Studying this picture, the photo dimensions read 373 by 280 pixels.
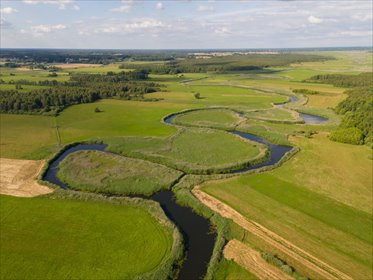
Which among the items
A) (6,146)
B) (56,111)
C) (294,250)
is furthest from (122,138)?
(294,250)

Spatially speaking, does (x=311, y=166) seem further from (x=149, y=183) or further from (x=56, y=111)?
(x=56, y=111)

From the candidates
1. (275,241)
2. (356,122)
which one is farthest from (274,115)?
(275,241)

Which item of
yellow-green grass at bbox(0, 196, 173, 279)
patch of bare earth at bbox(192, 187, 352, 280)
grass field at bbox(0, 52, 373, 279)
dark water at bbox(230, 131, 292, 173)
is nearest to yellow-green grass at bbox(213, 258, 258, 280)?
grass field at bbox(0, 52, 373, 279)

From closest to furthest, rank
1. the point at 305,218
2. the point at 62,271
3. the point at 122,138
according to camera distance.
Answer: the point at 62,271 → the point at 305,218 → the point at 122,138

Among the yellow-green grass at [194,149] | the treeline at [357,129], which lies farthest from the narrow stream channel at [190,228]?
the treeline at [357,129]

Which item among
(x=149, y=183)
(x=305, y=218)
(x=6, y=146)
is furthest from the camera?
(x=6, y=146)

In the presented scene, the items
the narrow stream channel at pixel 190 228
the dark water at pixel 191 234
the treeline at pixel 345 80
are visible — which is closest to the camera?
the dark water at pixel 191 234

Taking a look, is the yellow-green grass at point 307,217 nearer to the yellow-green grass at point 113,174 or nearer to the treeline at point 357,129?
the yellow-green grass at point 113,174
